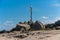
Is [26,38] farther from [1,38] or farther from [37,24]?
[37,24]

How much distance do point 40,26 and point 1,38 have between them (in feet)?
25.7

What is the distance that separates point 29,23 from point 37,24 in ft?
8.40

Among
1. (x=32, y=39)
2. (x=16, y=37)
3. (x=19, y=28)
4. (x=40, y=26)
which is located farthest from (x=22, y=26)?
(x=32, y=39)

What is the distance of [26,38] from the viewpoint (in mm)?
18859

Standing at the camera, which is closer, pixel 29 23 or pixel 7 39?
pixel 7 39

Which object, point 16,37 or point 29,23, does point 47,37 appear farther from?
point 29,23

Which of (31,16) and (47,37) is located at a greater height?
(31,16)

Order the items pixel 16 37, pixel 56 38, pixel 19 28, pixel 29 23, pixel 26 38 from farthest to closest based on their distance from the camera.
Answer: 1. pixel 29 23
2. pixel 19 28
3. pixel 16 37
4. pixel 26 38
5. pixel 56 38

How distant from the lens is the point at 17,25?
27406 mm

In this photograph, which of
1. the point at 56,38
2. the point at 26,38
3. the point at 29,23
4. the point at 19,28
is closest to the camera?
the point at 56,38

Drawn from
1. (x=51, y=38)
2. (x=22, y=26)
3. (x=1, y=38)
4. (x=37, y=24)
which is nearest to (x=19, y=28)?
(x=22, y=26)

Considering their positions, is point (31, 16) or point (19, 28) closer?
point (19, 28)

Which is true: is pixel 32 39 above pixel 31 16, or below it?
below

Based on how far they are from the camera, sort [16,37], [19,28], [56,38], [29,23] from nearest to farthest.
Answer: [56,38]
[16,37]
[19,28]
[29,23]
